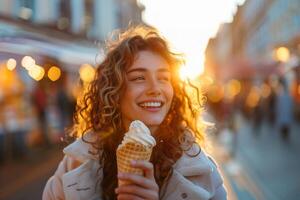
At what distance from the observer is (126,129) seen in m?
2.31

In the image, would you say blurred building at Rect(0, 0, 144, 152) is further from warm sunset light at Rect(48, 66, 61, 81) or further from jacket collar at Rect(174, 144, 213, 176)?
jacket collar at Rect(174, 144, 213, 176)

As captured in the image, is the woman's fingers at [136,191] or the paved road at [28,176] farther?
the paved road at [28,176]

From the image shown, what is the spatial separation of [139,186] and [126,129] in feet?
1.47

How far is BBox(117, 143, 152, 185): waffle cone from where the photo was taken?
6.21 ft

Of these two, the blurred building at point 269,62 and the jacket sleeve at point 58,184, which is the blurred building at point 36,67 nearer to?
Result: the blurred building at point 269,62

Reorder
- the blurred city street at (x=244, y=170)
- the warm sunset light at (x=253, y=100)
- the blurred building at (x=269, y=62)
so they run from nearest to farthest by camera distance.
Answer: the blurred city street at (x=244, y=170), the blurred building at (x=269, y=62), the warm sunset light at (x=253, y=100)

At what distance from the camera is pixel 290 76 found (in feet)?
69.1

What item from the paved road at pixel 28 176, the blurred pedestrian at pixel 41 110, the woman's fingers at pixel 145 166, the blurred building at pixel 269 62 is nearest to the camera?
the woman's fingers at pixel 145 166

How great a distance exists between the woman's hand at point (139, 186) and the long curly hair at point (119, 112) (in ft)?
0.97

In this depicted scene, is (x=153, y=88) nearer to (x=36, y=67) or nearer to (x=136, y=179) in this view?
(x=136, y=179)

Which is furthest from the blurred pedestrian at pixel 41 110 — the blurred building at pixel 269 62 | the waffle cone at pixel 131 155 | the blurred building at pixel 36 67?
the waffle cone at pixel 131 155

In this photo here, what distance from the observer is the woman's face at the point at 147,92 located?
2213 millimetres

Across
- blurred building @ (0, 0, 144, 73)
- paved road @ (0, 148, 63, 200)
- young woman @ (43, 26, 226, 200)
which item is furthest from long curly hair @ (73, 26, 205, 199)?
paved road @ (0, 148, 63, 200)

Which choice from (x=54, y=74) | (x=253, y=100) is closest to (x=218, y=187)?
(x=54, y=74)
